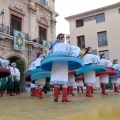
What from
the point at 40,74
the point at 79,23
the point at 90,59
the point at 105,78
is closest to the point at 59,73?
the point at 40,74

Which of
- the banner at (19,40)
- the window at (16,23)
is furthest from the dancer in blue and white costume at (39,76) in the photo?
the window at (16,23)

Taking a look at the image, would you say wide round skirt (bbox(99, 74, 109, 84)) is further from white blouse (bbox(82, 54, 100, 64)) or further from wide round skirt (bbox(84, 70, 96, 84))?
white blouse (bbox(82, 54, 100, 64))

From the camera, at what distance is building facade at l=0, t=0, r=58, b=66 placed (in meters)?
14.7

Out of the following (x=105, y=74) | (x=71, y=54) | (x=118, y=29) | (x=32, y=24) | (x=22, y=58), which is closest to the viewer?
(x=71, y=54)

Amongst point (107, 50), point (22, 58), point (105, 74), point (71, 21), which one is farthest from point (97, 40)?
point (105, 74)

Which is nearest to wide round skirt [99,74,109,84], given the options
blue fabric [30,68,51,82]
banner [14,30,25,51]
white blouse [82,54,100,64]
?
white blouse [82,54,100,64]

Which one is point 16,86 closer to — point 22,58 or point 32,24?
point 22,58

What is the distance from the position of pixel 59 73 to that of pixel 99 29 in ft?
63.7

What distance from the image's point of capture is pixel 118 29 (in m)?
21.8

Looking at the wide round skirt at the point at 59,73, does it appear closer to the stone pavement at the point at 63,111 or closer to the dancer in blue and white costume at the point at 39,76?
the stone pavement at the point at 63,111

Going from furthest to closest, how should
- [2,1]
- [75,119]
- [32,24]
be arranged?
[32,24], [2,1], [75,119]

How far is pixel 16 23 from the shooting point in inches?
638

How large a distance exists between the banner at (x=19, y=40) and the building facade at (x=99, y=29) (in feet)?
33.1

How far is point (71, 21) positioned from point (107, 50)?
595 centimetres
